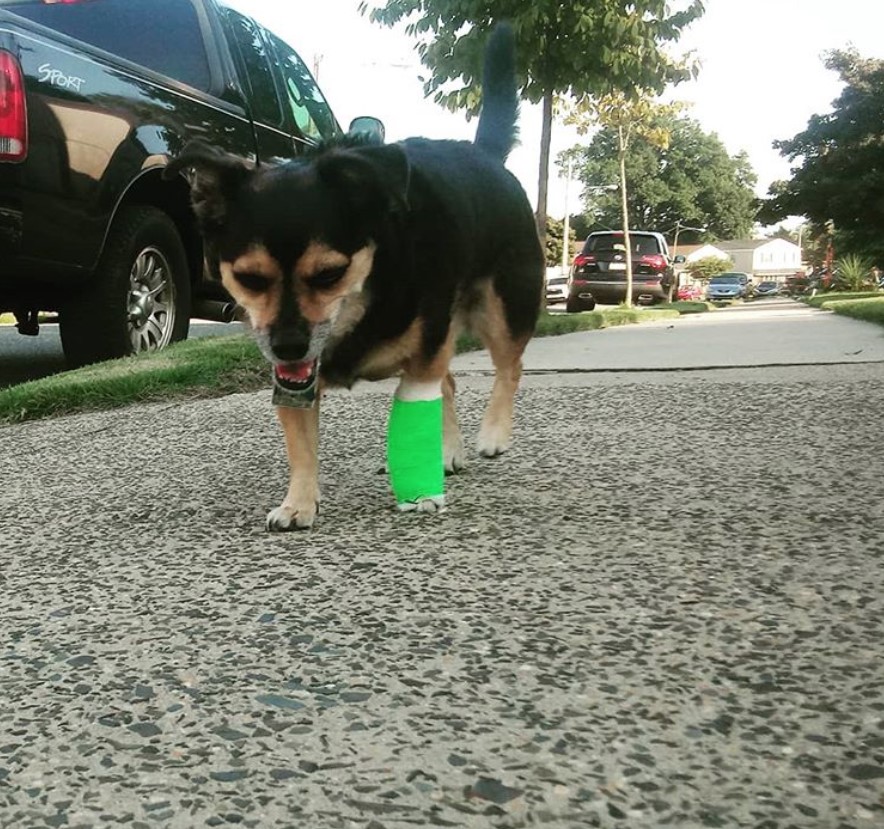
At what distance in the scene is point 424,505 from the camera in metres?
2.40

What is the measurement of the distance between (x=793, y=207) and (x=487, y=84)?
37039mm

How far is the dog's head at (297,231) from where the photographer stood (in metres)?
2.08

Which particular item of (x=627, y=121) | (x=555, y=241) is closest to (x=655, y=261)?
(x=627, y=121)

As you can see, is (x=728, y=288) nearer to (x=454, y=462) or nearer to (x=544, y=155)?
(x=544, y=155)

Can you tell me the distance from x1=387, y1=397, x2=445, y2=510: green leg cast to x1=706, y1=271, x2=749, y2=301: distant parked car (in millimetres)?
57646

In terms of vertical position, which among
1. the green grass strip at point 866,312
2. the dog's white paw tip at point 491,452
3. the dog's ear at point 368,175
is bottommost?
the green grass strip at point 866,312

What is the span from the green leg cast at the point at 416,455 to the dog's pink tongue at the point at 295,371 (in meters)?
0.30

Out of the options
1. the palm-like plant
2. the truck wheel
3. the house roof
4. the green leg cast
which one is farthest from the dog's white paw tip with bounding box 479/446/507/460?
the house roof

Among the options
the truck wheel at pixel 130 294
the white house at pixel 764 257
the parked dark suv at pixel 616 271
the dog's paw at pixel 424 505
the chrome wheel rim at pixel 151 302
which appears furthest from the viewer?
the white house at pixel 764 257

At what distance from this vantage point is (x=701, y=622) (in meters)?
1.63

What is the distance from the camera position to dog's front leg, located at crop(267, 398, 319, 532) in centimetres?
230

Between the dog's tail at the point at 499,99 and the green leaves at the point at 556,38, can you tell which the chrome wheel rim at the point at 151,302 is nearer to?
the dog's tail at the point at 499,99

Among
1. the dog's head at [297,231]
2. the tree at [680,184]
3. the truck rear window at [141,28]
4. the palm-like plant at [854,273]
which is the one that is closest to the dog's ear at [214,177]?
the dog's head at [297,231]

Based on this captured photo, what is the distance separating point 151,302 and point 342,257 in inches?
131
